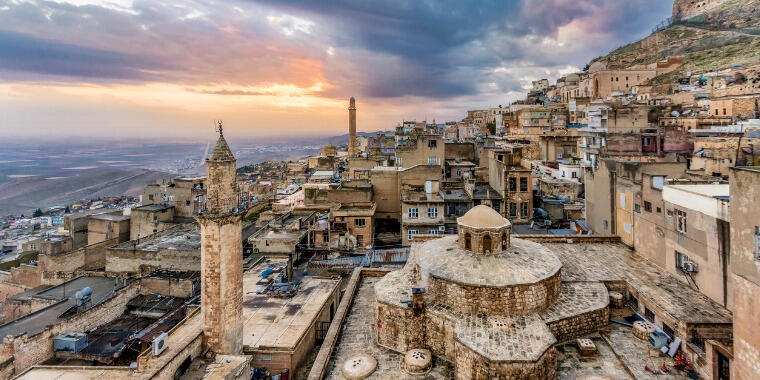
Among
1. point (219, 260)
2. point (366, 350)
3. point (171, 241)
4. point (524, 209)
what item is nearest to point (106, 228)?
point (171, 241)

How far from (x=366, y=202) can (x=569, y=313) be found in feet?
71.0

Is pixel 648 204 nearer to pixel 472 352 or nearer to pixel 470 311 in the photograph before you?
pixel 470 311

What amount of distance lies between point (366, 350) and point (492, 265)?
548cm

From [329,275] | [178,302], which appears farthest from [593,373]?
[178,302]

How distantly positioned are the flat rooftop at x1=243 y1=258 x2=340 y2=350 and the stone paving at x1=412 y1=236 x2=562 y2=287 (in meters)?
6.08

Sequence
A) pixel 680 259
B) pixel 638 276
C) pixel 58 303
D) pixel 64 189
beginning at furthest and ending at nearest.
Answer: pixel 64 189 < pixel 58 303 < pixel 638 276 < pixel 680 259

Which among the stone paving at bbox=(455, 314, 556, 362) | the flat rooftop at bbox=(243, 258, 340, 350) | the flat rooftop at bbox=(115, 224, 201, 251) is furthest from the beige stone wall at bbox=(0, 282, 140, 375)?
the stone paving at bbox=(455, 314, 556, 362)

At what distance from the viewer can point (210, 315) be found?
14.5m

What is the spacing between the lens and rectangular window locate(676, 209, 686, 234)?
→ 1497 centimetres

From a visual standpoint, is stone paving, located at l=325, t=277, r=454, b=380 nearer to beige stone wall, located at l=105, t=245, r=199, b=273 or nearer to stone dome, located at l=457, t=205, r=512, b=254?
stone dome, located at l=457, t=205, r=512, b=254

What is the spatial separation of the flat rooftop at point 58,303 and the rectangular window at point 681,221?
2840 centimetres

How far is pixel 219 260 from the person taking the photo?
47.9ft

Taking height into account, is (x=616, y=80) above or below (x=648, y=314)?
above

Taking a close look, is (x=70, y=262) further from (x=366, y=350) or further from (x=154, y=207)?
(x=366, y=350)
